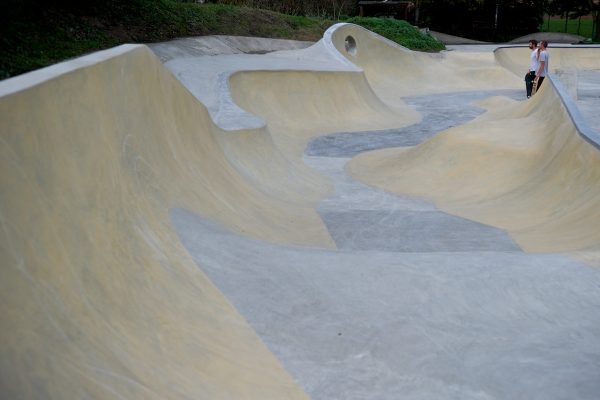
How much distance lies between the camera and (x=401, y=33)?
96.8 feet

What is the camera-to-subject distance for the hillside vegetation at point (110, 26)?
1245 cm

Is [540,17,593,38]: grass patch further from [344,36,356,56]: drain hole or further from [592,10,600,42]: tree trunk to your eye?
[344,36,356,56]: drain hole

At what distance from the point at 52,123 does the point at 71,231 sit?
2.09ft

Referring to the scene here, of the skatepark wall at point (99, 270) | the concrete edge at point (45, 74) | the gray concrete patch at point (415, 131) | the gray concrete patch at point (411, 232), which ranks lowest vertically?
the gray concrete patch at point (415, 131)

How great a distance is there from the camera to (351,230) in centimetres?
845

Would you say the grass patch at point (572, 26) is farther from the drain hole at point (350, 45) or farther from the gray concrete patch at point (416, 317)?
the gray concrete patch at point (416, 317)

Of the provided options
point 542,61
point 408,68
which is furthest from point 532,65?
point 408,68

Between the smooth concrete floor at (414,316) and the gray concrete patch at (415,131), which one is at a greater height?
the smooth concrete floor at (414,316)

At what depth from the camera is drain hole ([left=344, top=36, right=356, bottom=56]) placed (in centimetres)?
2372

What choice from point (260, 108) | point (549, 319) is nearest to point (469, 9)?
point (260, 108)

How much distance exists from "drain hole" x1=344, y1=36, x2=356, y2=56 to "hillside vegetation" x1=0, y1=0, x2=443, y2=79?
226 cm

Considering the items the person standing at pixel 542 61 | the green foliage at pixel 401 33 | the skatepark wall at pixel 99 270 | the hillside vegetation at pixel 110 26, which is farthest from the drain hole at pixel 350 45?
the skatepark wall at pixel 99 270

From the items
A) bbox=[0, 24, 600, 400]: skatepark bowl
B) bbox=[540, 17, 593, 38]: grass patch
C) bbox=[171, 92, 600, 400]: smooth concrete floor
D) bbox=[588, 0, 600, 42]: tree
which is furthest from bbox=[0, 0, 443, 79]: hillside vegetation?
bbox=[540, 17, 593, 38]: grass patch

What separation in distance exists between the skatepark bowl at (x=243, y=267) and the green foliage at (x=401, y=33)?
19.3 m
